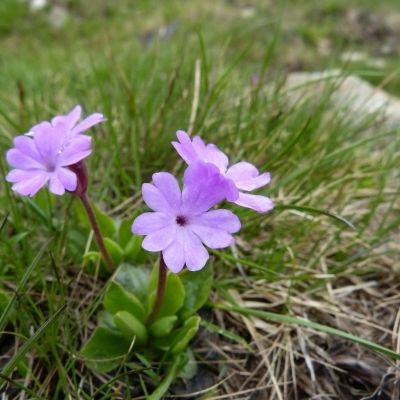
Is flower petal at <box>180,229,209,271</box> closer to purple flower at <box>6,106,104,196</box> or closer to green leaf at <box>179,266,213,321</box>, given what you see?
purple flower at <box>6,106,104,196</box>

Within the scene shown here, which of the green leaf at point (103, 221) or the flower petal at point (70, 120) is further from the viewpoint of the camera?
the green leaf at point (103, 221)

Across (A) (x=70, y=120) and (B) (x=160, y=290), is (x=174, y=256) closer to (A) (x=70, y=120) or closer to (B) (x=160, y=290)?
(B) (x=160, y=290)

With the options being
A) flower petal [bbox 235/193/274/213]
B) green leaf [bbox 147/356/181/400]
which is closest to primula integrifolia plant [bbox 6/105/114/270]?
flower petal [bbox 235/193/274/213]

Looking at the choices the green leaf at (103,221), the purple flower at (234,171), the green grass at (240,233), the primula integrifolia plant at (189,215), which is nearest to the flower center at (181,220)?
the primula integrifolia plant at (189,215)

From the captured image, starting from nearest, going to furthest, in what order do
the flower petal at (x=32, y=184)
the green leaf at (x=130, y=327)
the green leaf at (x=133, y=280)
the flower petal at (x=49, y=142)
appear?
1. the flower petal at (x=32, y=184)
2. the flower petal at (x=49, y=142)
3. the green leaf at (x=130, y=327)
4. the green leaf at (x=133, y=280)

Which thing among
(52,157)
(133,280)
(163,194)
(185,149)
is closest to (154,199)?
(163,194)

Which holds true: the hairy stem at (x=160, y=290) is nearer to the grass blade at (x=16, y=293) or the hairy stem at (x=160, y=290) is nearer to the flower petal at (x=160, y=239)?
the flower petal at (x=160, y=239)

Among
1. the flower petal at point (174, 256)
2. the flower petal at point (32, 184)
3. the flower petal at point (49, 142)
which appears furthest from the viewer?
the flower petal at point (49, 142)

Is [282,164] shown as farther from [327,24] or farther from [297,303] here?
[327,24]

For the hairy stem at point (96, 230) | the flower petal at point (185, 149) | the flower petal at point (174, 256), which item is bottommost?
the hairy stem at point (96, 230)
